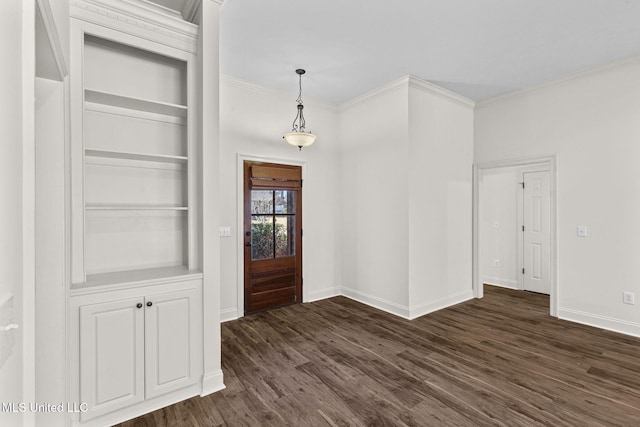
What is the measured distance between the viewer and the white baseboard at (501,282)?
17.8 feet

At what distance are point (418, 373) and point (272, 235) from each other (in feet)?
8.06

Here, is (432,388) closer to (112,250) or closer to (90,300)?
(90,300)

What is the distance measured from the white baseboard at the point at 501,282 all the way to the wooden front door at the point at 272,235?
129 inches

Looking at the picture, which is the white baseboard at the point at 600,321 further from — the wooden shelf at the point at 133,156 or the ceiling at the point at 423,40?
the wooden shelf at the point at 133,156

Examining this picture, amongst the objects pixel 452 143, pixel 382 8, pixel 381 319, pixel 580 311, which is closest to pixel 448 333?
pixel 381 319

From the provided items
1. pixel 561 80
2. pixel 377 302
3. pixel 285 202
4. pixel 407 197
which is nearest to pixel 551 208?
pixel 561 80

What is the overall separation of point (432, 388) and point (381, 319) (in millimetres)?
1495

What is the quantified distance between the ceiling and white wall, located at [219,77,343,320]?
0.31 m

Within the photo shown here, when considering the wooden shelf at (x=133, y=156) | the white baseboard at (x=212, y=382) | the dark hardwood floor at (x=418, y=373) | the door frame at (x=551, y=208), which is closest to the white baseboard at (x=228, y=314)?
the dark hardwood floor at (x=418, y=373)

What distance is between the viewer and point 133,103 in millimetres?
2352

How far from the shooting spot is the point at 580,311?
3.82 m

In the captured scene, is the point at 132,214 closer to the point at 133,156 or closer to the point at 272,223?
the point at 133,156

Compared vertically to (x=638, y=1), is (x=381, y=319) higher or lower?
lower

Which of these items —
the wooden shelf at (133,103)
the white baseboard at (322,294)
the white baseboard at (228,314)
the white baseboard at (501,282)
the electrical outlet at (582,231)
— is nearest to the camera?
the wooden shelf at (133,103)
